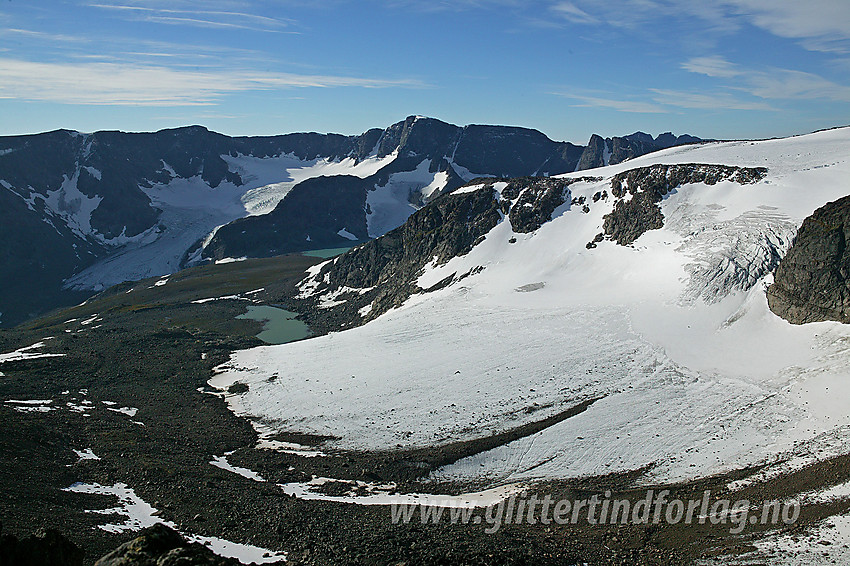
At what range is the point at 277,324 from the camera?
74.9 m

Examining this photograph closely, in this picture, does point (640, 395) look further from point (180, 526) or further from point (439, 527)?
point (180, 526)

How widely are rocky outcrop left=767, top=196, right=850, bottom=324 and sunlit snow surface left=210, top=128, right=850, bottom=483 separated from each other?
3.55ft

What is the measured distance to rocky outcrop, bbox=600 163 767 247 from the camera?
55.8m

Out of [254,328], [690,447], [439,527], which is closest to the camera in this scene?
[439,527]

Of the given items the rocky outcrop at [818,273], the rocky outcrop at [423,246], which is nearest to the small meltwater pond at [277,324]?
the rocky outcrop at [423,246]

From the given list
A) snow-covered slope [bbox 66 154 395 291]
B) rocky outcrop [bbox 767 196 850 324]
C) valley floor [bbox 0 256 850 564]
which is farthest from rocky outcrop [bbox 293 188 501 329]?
snow-covered slope [bbox 66 154 395 291]

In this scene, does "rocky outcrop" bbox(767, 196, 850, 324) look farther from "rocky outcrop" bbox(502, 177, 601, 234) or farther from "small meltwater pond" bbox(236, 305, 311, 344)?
"small meltwater pond" bbox(236, 305, 311, 344)

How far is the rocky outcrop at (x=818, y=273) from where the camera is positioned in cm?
3838

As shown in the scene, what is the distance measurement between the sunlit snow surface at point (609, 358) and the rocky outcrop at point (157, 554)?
1851 cm

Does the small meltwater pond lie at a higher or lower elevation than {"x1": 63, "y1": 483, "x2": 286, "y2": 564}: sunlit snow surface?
lower

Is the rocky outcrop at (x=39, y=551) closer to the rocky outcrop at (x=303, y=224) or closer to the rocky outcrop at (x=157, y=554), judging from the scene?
the rocky outcrop at (x=157, y=554)

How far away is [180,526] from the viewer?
811 inches

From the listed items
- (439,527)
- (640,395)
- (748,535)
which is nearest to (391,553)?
(439,527)

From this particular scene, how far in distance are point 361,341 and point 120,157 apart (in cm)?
A: 18099
